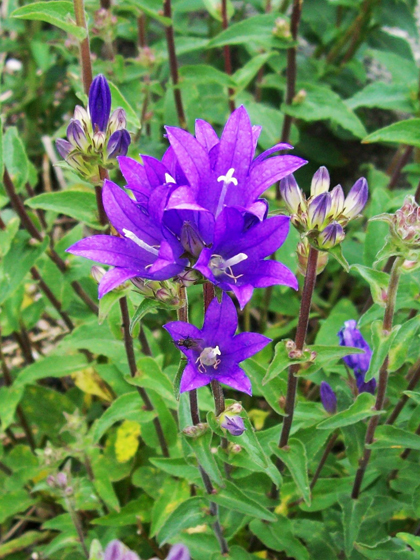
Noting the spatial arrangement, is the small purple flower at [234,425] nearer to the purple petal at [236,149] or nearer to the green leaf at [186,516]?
the green leaf at [186,516]

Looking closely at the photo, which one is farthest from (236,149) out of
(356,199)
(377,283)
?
(377,283)

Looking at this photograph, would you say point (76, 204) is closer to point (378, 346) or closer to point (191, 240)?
point (191, 240)

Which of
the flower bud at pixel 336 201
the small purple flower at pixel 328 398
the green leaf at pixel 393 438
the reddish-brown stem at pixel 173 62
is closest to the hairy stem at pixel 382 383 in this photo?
the green leaf at pixel 393 438

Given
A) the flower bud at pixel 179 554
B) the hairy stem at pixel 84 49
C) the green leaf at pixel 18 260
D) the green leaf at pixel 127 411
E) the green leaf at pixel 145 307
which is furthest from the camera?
the green leaf at pixel 18 260

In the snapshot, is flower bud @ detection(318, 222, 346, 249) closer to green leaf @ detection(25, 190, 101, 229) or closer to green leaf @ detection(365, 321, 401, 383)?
green leaf @ detection(365, 321, 401, 383)

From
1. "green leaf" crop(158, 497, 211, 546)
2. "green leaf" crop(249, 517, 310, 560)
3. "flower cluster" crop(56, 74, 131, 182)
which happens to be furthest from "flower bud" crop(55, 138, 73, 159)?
"green leaf" crop(249, 517, 310, 560)

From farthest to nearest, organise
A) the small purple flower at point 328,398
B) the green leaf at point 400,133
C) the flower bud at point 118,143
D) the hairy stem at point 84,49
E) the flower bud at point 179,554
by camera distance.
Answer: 1. the green leaf at point 400,133
2. the small purple flower at point 328,398
3. the hairy stem at point 84,49
4. the flower bud at point 118,143
5. the flower bud at point 179,554

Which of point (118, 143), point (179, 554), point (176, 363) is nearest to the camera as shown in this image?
point (179, 554)

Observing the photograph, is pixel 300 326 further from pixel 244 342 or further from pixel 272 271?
pixel 272 271
